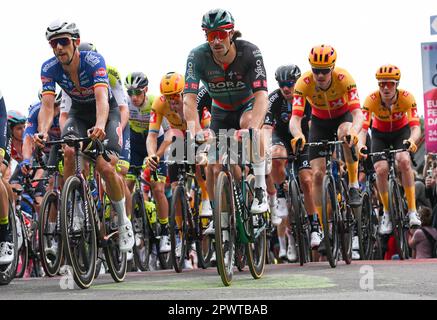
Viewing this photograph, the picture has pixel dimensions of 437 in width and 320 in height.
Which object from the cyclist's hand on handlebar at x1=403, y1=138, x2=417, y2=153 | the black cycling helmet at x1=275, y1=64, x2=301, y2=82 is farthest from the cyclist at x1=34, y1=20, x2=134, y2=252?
the cyclist's hand on handlebar at x1=403, y1=138, x2=417, y2=153

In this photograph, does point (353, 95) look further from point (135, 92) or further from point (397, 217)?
point (135, 92)

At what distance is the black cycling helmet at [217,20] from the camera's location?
9469 mm

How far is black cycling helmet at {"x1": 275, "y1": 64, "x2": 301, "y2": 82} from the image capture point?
1352 centimetres

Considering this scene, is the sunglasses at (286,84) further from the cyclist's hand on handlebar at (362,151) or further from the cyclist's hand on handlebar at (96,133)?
the cyclist's hand on handlebar at (96,133)

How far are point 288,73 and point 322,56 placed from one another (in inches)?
70.4

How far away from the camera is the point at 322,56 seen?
11.8m

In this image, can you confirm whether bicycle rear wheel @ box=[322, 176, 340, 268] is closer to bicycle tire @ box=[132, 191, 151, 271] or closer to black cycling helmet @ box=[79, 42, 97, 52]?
bicycle tire @ box=[132, 191, 151, 271]

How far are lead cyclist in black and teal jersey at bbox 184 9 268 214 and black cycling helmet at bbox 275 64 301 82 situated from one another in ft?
10.2

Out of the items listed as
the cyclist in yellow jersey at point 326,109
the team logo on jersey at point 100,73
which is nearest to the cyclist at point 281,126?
the cyclist in yellow jersey at point 326,109

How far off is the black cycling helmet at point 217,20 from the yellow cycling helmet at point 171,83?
359 centimetres

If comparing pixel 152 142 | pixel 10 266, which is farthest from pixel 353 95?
pixel 10 266
